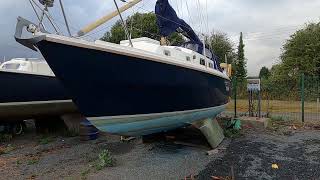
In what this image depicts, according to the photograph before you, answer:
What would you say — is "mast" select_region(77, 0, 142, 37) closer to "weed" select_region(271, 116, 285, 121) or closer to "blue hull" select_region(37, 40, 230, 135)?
"blue hull" select_region(37, 40, 230, 135)

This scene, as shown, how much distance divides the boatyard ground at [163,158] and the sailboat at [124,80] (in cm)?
75

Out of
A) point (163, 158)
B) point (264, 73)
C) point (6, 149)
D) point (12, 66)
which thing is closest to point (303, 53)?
point (12, 66)

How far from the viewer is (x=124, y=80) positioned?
6.20m

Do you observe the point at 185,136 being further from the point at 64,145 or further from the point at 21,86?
the point at 21,86

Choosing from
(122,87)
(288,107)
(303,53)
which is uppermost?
(303,53)

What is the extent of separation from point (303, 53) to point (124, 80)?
30203mm

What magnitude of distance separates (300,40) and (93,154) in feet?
98.5

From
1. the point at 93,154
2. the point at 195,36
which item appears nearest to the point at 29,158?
the point at 93,154

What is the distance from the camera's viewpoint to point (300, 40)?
34094 millimetres

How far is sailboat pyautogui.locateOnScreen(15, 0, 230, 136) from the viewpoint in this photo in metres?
5.68

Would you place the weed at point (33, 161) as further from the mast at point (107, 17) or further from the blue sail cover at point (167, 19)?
the blue sail cover at point (167, 19)

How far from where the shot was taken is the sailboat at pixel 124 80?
568 centimetres

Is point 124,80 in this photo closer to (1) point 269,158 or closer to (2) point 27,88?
(1) point 269,158

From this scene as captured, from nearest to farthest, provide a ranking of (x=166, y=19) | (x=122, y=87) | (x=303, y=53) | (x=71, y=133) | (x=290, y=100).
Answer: (x=122, y=87) → (x=166, y=19) → (x=71, y=133) → (x=290, y=100) → (x=303, y=53)
